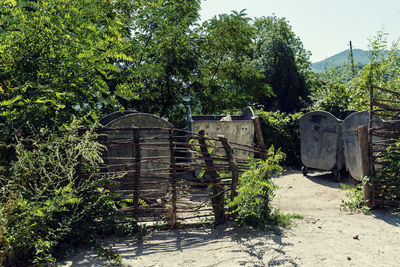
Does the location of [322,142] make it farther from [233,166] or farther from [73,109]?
[73,109]

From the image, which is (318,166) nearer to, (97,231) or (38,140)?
(97,231)

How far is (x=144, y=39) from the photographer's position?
10469mm

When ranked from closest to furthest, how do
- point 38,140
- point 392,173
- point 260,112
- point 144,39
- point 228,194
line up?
point 38,140, point 228,194, point 392,173, point 144,39, point 260,112

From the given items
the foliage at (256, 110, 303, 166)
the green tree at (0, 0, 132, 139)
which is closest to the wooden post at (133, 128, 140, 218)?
the green tree at (0, 0, 132, 139)

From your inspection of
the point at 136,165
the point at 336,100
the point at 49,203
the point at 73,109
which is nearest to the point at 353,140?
the point at 336,100

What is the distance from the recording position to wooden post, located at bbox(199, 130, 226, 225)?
498 cm

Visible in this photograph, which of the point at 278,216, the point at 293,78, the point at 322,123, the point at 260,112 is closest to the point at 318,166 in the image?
the point at 322,123

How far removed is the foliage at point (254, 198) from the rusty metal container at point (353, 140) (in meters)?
3.66

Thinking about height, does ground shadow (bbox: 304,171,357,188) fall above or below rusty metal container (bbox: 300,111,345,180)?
below

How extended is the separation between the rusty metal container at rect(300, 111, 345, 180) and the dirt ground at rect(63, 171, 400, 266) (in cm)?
329

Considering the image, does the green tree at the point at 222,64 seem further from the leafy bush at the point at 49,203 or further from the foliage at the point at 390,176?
the leafy bush at the point at 49,203

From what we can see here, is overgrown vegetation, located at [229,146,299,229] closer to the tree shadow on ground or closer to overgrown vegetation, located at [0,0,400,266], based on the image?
overgrown vegetation, located at [0,0,400,266]

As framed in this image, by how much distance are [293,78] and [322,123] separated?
1627 cm

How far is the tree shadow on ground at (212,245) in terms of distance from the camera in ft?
13.2
